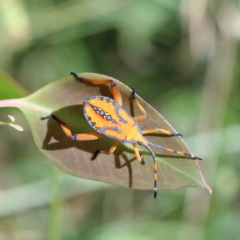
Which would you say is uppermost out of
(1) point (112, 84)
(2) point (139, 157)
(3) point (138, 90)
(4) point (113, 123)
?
(1) point (112, 84)

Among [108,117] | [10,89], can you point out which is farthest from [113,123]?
[10,89]

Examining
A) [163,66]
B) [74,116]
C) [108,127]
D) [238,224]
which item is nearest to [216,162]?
[238,224]

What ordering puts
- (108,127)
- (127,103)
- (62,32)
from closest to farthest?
(127,103)
(108,127)
(62,32)

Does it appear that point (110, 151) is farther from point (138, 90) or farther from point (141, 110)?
point (138, 90)

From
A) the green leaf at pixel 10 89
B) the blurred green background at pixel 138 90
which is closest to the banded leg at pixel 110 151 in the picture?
the green leaf at pixel 10 89

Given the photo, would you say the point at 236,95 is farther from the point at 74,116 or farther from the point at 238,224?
the point at 74,116

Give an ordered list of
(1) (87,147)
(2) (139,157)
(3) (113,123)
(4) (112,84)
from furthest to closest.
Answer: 1. (3) (113,123)
2. (2) (139,157)
3. (1) (87,147)
4. (4) (112,84)

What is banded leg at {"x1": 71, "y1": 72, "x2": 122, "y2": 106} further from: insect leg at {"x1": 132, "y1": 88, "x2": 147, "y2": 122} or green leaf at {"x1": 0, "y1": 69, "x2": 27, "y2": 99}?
green leaf at {"x1": 0, "y1": 69, "x2": 27, "y2": 99}
